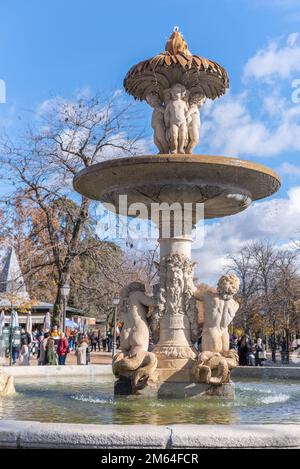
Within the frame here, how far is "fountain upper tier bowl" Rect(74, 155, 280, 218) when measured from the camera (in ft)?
30.3

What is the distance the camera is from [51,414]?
788 centimetres

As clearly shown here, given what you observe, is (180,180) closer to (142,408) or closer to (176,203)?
(176,203)

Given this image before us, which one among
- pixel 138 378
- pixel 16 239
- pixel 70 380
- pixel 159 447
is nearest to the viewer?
pixel 159 447

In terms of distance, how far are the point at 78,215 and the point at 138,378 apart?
13810 millimetres

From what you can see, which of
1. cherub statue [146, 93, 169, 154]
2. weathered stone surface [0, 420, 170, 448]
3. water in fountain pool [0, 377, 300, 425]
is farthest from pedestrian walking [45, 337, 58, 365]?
weathered stone surface [0, 420, 170, 448]

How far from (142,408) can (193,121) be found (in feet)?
16.2

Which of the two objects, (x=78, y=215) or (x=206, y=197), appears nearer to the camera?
(x=206, y=197)

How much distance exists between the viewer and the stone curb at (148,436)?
458 cm

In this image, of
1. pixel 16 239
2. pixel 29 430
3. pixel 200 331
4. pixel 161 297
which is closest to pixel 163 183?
pixel 161 297

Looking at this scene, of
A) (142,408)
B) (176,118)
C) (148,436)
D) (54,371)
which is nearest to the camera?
(148,436)

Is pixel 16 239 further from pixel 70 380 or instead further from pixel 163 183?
pixel 163 183

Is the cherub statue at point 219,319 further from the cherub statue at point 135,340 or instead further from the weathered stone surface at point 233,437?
the weathered stone surface at point 233,437

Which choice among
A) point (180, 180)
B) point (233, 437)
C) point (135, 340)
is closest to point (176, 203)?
point (180, 180)

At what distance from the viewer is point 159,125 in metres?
10.8
